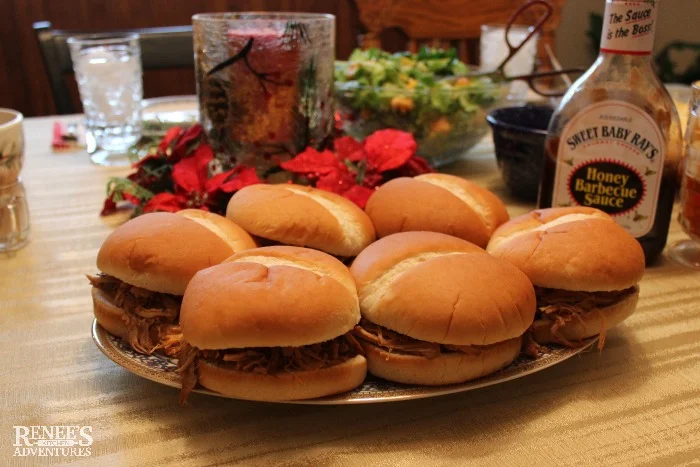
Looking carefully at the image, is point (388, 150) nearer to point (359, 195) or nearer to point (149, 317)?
point (359, 195)

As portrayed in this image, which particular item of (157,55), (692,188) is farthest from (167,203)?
(157,55)

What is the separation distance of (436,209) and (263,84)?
44 cm

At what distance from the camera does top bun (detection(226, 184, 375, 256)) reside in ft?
Answer: 2.76

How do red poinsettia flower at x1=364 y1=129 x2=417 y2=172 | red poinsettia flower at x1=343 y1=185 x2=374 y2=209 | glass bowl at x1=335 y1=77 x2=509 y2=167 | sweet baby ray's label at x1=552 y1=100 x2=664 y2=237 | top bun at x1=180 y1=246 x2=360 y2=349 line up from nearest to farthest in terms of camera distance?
top bun at x1=180 y1=246 x2=360 y2=349, sweet baby ray's label at x1=552 y1=100 x2=664 y2=237, red poinsettia flower at x1=343 y1=185 x2=374 y2=209, red poinsettia flower at x1=364 y1=129 x2=417 y2=172, glass bowl at x1=335 y1=77 x2=509 y2=167

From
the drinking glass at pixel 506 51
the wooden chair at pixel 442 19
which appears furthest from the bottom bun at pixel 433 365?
the wooden chair at pixel 442 19

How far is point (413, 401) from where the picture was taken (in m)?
0.71

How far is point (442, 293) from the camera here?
26.0 inches

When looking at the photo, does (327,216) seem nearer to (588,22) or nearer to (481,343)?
(481,343)

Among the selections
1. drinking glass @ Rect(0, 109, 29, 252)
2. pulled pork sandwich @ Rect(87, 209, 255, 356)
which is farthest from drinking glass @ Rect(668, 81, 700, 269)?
drinking glass @ Rect(0, 109, 29, 252)

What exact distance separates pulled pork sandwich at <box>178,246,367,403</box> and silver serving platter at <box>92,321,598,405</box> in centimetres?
1

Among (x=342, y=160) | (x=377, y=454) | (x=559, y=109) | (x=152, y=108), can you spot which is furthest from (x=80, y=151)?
(x=377, y=454)

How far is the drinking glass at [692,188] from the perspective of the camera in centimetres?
99

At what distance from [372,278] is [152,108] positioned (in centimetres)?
153

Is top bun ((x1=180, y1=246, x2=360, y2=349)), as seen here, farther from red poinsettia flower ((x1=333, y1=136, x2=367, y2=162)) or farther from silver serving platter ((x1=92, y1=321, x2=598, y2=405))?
red poinsettia flower ((x1=333, y1=136, x2=367, y2=162))
